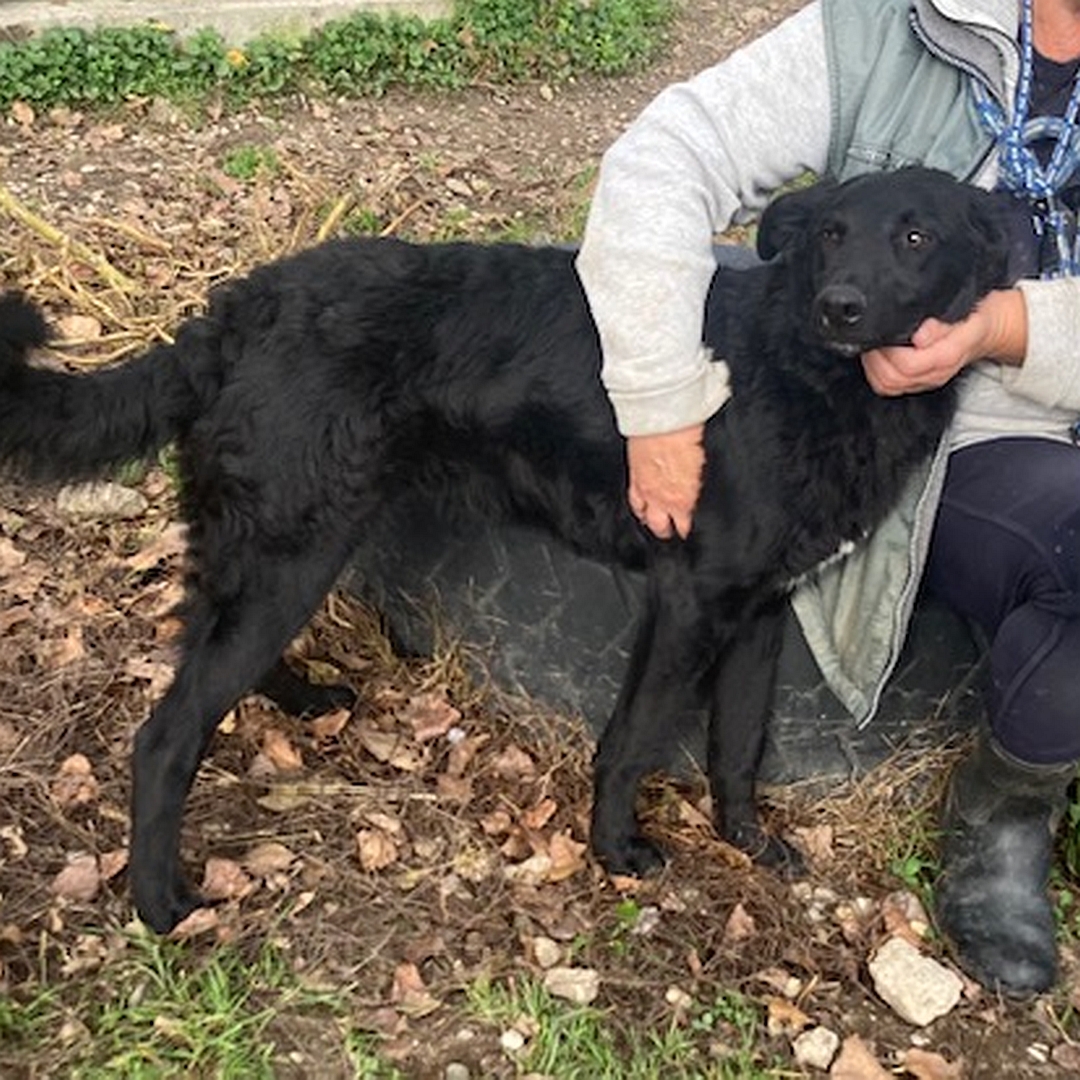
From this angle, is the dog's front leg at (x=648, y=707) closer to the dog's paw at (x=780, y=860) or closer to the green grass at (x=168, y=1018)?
the dog's paw at (x=780, y=860)

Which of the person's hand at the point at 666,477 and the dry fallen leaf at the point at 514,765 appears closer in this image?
the person's hand at the point at 666,477

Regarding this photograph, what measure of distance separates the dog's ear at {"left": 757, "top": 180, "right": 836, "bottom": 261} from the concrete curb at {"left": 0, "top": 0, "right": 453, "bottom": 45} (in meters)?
4.07

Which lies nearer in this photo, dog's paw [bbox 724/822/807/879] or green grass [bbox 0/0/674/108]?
dog's paw [bbox 724/822/807/879]

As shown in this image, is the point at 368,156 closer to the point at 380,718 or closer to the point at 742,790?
the point at 380,718

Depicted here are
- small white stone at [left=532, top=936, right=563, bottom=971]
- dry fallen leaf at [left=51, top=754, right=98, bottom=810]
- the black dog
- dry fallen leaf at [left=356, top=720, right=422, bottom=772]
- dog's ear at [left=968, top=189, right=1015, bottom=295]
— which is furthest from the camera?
dry fallen leaf at [left=356, top=720, right=422, bottom=772]

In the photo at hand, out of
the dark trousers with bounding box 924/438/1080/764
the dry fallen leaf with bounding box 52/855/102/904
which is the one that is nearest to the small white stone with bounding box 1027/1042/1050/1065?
the dark trousers with bounding box 924/438/1080/764

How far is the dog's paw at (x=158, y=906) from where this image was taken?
8.90 ft

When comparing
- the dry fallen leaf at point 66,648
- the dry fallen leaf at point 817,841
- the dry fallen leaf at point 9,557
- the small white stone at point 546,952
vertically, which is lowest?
the dry fallen leaf at point 9,557

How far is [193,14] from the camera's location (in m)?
6.09

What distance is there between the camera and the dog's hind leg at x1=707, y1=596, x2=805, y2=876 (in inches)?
118

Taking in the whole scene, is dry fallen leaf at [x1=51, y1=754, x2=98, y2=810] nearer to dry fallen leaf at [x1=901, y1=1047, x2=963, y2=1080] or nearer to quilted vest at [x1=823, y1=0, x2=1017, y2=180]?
dry fallen leaf at [x1=901, y1=1047, x2=963, y2=1080]

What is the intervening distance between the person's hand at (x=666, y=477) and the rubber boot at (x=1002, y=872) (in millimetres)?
724

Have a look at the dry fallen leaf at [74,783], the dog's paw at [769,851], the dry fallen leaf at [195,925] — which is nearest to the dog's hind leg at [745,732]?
the dog's paw at [769,851]

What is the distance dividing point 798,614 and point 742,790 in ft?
1.29
